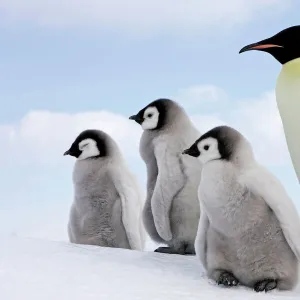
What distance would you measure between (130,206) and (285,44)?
1192 millimetres

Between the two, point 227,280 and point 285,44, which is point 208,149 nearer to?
point 227,280

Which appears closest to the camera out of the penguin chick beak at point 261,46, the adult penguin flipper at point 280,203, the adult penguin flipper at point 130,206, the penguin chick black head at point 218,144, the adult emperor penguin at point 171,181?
the adult penguin flipper at point 280,203

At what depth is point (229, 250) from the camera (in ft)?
9.80

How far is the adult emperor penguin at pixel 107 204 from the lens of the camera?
388cm

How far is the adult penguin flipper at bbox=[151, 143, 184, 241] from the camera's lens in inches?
146

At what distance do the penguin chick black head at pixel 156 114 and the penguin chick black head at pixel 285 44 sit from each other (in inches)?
26.8

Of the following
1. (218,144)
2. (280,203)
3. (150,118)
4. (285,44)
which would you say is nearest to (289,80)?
(285,44)

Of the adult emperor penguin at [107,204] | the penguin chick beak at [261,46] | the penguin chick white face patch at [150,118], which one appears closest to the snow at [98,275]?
the adult emperor penguin at [107,204]

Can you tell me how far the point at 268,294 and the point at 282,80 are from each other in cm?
108

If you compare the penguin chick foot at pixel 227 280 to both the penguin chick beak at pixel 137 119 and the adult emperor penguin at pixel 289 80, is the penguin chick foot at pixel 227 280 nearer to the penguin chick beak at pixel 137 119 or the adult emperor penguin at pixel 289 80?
the adult emperor penguin at pixel 289 80

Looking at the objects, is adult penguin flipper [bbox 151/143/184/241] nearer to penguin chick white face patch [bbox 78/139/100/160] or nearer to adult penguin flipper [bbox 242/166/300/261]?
penguin chick white face patch [bbox 78/139/100/160]

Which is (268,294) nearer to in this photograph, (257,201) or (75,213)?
(257,201)

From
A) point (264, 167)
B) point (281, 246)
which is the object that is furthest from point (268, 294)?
point (264, 167)

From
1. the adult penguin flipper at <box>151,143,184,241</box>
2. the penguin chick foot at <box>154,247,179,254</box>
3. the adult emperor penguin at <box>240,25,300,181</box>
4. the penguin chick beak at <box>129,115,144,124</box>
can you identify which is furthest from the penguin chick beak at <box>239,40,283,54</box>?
the penguin chick foot at <box>154,247,179,254</box>
